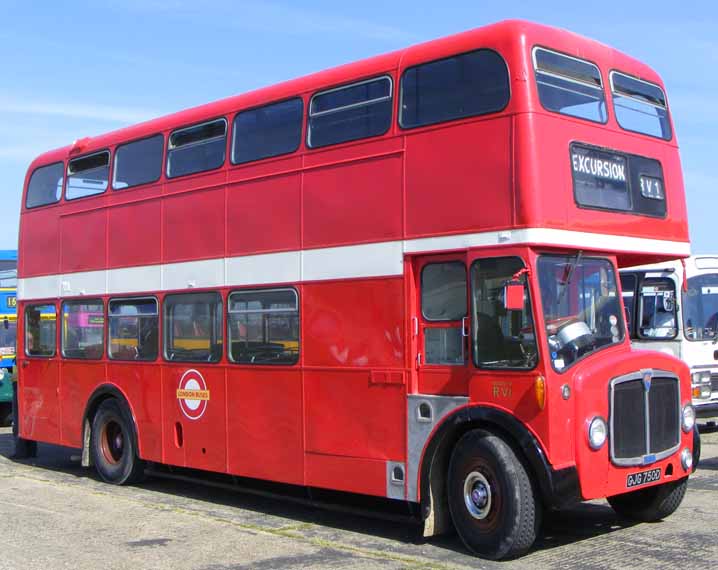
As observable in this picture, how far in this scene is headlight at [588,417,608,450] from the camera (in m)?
8.09

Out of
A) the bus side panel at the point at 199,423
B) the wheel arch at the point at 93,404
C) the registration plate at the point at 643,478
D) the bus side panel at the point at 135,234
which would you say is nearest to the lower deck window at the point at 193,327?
the bus side panel at the point at 199,423

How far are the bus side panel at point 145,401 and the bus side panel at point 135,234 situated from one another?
1.33 meters

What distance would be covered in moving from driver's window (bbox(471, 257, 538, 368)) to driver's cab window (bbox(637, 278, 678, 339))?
7916mm

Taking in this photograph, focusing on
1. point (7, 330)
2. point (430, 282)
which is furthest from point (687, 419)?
point (7, 330)

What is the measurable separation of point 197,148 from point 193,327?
210 cm

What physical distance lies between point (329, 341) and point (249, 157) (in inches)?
94.5

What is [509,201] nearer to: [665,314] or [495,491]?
[495,491]

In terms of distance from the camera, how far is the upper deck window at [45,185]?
14.2 metres

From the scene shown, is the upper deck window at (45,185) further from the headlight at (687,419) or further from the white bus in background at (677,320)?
the headlight at (687,419)

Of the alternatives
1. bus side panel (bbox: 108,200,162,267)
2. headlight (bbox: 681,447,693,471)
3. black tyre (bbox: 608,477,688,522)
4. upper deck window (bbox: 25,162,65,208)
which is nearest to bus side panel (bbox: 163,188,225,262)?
bus side panel (bbox: 108,200,162,267)

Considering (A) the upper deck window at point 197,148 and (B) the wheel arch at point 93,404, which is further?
(B) the wheel arch at point 93,404

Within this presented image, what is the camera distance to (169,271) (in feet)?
39.5

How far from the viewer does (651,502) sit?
374 inches

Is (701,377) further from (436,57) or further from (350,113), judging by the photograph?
(436,57)
